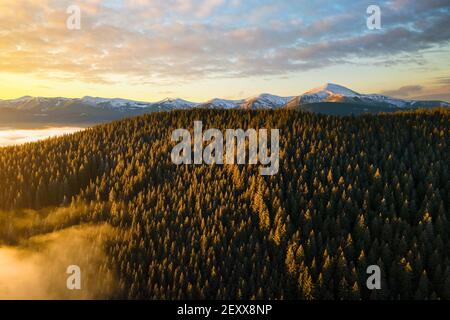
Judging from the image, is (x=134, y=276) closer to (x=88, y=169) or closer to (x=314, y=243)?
(x=314, y=243)

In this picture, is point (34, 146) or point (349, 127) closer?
point (349, 127)

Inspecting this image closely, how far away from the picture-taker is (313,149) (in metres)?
19.9

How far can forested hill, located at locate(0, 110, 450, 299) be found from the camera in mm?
11484

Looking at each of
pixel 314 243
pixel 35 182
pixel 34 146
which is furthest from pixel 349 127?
pixel 34 146

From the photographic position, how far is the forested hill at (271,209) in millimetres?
Result: 11484

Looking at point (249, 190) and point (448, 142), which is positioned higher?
point (448, 142)

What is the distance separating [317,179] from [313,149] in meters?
3.28

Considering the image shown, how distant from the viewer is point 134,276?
11.9 m

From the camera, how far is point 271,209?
15.3 meters

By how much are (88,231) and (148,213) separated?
2.34 metres
